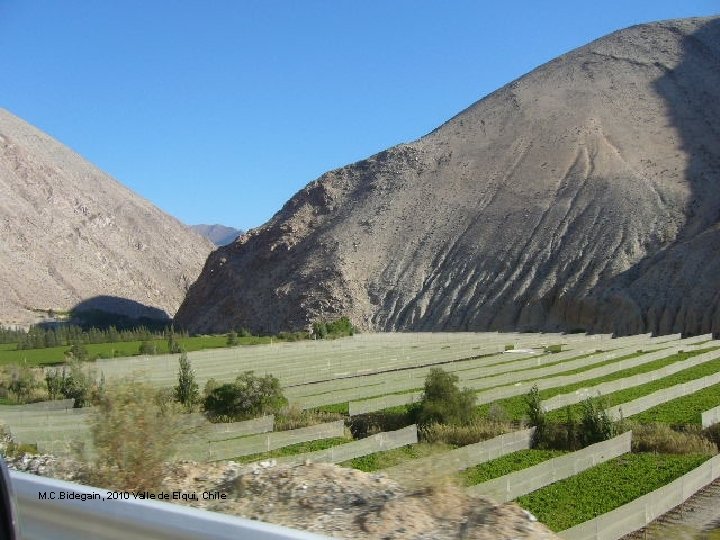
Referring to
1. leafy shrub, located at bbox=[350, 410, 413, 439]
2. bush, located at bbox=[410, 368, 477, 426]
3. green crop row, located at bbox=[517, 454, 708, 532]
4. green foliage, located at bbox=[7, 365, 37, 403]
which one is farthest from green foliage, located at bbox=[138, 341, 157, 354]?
green crop row, located at bbox=[517, 454, 708, 532]

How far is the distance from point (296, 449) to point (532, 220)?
52080 millimetres

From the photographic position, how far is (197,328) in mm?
78875

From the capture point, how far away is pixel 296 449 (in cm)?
1538

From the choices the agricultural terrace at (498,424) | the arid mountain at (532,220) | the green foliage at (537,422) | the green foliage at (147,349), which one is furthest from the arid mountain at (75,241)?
the green foliage at (537,422)

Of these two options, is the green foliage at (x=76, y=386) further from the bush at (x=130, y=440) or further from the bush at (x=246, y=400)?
the bush at (x=130, y=440)

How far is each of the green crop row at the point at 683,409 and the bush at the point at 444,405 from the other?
4.02 metres

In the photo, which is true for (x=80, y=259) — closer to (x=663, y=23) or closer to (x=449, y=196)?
(x=449, y=196)

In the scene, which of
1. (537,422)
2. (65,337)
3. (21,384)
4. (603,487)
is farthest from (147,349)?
(603,487)

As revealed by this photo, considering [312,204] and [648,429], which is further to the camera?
[312,204]

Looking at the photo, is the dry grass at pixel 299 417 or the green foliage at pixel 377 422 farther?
the dry grass at pixel 299 417

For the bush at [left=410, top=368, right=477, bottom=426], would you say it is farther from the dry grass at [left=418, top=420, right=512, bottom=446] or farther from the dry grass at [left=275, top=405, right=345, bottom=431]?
the dry grass at [left=275, top=405, right=345, bottom=431]

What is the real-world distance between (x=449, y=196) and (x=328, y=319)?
16948mm

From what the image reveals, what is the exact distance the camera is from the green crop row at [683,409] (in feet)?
59.3

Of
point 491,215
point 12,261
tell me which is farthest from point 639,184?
point 12,261
